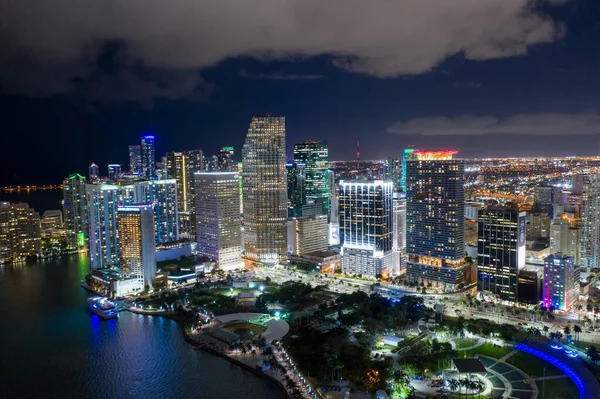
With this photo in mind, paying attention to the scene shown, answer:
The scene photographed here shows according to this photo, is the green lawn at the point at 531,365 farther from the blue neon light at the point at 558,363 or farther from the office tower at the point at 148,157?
the office tower at the point at 148,157

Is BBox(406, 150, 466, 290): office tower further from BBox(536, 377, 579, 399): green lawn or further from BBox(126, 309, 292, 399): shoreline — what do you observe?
BBox(126, 309, 292, 399): shoreline

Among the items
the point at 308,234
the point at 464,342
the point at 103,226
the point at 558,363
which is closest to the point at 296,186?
the point at 308,234

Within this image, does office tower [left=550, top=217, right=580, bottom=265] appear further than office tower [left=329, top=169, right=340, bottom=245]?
No

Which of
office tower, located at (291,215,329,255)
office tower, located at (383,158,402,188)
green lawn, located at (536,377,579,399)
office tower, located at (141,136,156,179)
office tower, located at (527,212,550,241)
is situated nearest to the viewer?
green lawn, located at (536,377,579,399)

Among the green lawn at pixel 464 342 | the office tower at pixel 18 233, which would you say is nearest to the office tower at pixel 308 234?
the green lawn at pixel 464 342

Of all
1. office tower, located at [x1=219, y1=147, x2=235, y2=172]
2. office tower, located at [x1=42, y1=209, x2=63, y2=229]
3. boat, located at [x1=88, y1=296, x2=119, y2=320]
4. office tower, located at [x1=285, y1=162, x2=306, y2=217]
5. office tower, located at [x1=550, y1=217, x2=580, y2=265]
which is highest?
office tower, located at [x1=219, y1=147, x2=235, y2=172]

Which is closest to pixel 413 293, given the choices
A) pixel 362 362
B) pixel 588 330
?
pixel 588 330

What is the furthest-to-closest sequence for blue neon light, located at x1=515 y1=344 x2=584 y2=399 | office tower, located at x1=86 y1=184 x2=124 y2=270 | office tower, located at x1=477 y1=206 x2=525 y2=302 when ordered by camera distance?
office tower, located at x1=86 y1=184 x2=124 y2=270 < office tower, located at x1=477 y1=206 x2=525 y2=302 < blue neon light, located at x1=515 y1=344 x2=584 y2=399

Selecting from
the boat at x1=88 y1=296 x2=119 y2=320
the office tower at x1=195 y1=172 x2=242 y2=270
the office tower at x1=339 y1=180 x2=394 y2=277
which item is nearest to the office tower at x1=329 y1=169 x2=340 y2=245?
the office tower at x1=339 y1=180 x2=394 y2=277

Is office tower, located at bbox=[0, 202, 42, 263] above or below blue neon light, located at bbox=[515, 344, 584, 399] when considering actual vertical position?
above
